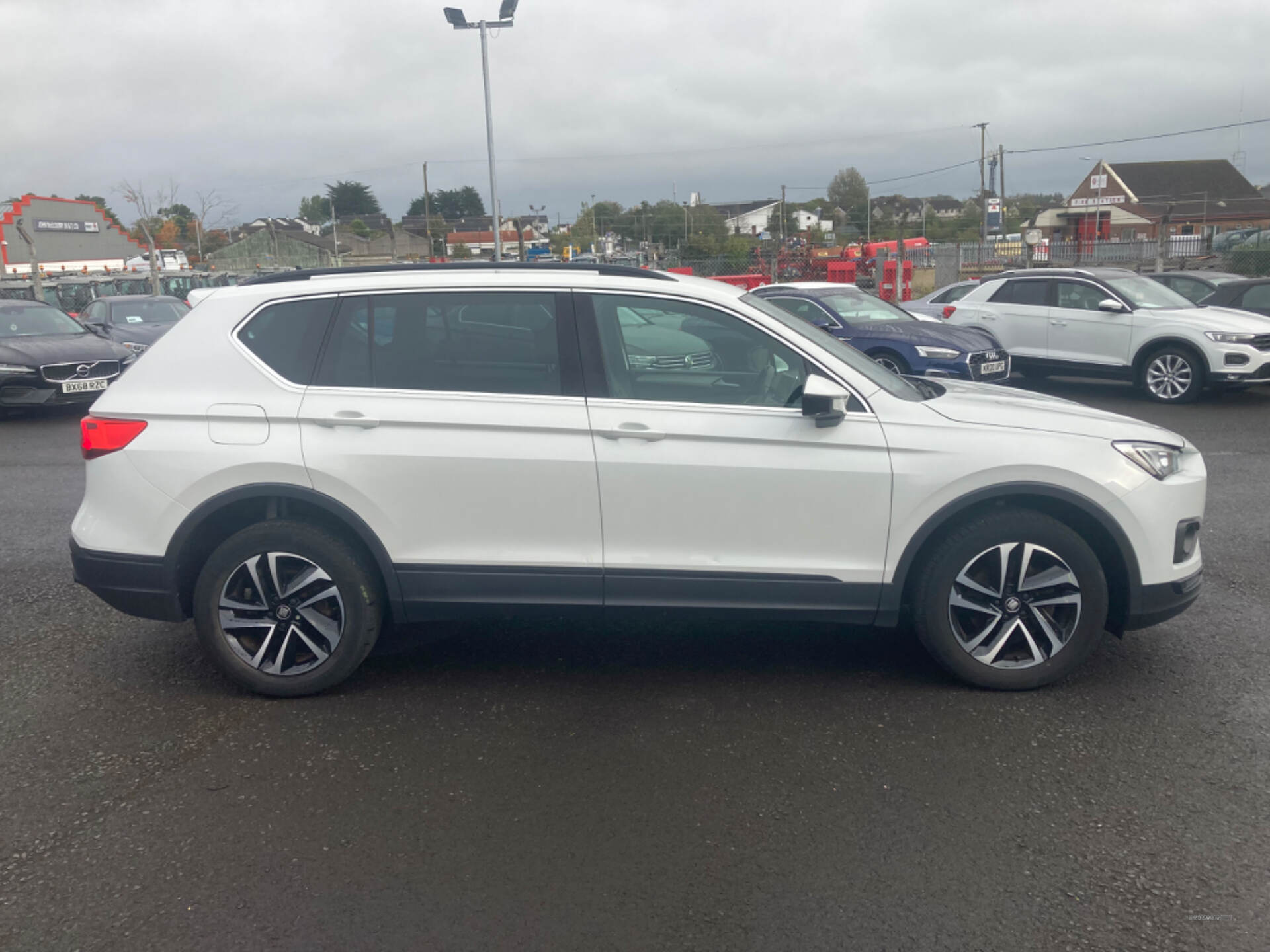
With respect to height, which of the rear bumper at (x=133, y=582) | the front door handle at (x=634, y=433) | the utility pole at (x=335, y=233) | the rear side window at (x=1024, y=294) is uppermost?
the utility pole at (x=335, y=233)

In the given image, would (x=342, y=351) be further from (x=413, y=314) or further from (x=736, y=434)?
(x=736, y=434)

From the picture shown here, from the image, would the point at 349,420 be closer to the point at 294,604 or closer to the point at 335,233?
the point at 294,604

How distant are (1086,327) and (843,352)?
395 inches

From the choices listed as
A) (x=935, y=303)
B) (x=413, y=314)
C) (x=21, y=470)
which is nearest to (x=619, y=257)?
(x=935, y=303)

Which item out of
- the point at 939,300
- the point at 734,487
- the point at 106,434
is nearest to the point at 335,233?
the point at 939,300

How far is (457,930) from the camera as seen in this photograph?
9.51 feet

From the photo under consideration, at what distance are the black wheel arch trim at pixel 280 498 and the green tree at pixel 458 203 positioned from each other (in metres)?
113

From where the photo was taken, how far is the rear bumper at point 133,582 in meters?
4.37

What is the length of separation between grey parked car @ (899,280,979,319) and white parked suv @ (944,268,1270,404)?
134 cm

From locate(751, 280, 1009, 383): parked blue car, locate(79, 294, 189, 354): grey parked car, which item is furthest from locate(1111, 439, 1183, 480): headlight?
locate(79, 294, 189, 354): grey parked car

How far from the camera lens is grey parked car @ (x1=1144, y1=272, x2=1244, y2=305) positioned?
1594 cm

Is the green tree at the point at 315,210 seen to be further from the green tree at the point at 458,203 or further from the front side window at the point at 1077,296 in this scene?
the front side window at the point at 1077,296

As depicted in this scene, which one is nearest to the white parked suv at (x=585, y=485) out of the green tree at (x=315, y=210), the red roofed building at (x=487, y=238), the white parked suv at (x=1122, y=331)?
the white parked suv at (x=1122, y=331)

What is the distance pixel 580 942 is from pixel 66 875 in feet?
5.27
